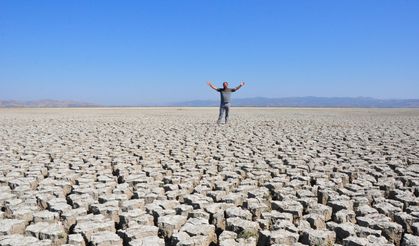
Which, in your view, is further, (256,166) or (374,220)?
(256,166)

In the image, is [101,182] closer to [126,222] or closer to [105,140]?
[126,222]

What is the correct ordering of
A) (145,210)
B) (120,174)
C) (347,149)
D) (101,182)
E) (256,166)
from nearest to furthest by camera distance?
1. (145,210)
2. (101,182)
3. (120,174)
4. (256,166)
5. (347,149)

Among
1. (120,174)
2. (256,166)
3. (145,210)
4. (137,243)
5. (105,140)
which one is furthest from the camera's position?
(105,140)

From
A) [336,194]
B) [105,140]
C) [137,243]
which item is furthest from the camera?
[105,140]

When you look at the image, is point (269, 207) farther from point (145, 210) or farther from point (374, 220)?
point (145, 210)

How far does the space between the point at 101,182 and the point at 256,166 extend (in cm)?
186

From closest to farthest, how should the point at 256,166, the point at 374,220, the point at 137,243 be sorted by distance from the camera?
the point at 137,243 < the point at 374,220 < the point at 256,166

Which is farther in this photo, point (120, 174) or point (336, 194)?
point (120, 174)

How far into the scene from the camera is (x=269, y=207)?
306 cm

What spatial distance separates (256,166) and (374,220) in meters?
2.06

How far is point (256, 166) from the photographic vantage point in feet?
15.1

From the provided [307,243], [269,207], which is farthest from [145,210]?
Answer: [307,243]

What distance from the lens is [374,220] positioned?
264cm

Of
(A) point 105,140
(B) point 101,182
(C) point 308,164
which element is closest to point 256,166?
(C) point 308,164
